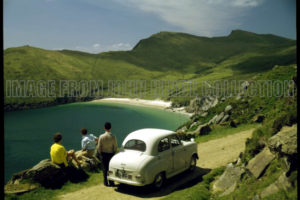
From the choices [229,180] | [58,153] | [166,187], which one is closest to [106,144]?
[58,153]

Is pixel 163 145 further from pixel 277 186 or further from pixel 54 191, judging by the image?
pixel 54 191

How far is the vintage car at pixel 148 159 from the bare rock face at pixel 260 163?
4.00 m

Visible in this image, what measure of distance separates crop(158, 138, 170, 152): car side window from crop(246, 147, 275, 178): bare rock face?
4.06m

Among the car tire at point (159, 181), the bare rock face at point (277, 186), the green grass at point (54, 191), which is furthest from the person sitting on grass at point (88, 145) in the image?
the bare rock face at point (277, 186)

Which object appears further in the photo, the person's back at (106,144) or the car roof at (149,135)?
the person's back at (106,144)

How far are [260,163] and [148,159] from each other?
4674mm

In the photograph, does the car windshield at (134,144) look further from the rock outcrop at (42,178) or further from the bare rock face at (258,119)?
the bare rock face at (258,119)

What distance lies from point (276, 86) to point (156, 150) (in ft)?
89.0

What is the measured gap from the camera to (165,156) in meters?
12.2

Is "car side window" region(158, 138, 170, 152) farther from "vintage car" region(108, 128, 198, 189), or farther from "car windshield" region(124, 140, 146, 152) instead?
"car windshield" region(124, 140, 146, 152)

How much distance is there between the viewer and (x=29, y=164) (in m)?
43.5

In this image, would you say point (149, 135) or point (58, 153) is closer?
point (149, 135)

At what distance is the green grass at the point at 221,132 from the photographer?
24534 millimetres

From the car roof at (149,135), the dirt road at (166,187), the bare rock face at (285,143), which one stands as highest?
the bare rock face at (285,143)
